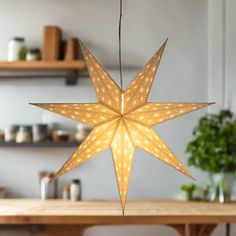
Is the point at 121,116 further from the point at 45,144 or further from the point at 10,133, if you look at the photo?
the point at 10,133

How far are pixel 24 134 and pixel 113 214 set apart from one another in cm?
98

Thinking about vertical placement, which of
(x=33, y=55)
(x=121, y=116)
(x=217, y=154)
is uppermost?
(x=33, y=55)

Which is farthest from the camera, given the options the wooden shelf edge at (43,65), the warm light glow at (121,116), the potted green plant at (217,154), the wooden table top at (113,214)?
the wooden shelf edge at (43,65)

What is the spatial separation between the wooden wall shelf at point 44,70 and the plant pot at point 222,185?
1.13 meters

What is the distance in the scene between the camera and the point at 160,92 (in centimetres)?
307

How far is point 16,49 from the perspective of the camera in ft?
9.65

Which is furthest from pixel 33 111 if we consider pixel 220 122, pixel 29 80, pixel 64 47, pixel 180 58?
pixel 220 122

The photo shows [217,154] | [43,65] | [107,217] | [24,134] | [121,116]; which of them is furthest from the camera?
[24,134]

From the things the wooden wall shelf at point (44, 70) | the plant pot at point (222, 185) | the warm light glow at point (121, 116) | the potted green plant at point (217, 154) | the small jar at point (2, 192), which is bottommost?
the small jar at point (2, 192)

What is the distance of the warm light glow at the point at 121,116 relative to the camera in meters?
1.41

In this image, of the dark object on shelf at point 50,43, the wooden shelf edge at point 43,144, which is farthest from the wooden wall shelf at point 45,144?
the dark object on shelf at point 50,43

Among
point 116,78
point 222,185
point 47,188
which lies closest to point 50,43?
point 116,78

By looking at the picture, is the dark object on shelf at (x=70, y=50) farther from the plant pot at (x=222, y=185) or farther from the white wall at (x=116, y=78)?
the plant pot at (x=222, y=185)

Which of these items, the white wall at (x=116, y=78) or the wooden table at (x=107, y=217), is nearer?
the wooden table at (x=107, y=217)
